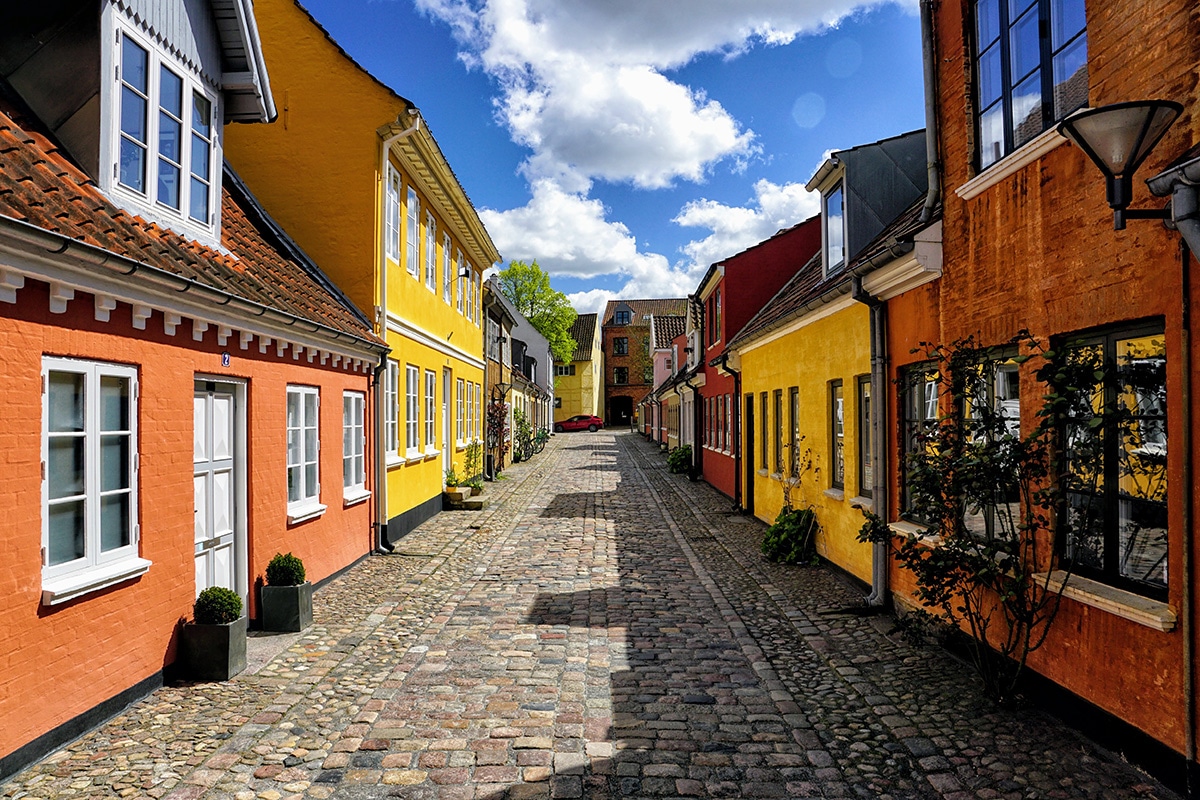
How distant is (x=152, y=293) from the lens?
5320mm

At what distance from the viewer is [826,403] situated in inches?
397

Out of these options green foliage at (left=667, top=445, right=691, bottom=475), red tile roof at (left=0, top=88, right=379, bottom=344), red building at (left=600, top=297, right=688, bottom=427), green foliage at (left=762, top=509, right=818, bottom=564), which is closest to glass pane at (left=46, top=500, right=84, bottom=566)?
red tile roof at (left=0, top=88, right=379, bottom=344)

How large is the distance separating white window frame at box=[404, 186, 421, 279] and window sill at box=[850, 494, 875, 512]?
787 cm

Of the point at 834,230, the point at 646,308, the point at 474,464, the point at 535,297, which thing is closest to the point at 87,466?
the point at 834,230

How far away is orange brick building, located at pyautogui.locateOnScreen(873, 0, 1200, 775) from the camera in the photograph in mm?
3936

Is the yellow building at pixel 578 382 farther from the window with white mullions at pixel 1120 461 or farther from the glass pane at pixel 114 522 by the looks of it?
the window with white mullions at pixel 1120 461

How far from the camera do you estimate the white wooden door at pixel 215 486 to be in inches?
257

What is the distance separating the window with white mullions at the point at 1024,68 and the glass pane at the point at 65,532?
6.51m

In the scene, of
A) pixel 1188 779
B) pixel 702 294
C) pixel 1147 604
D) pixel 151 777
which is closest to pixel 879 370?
pixel 1147 604

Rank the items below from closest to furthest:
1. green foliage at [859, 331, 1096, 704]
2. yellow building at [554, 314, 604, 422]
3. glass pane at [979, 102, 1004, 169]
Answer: green foliage at [859, 331, 1096, 704] < glass pane at [979, 102, 1004, 169] < yellow building at [554, 314, 604, 422]

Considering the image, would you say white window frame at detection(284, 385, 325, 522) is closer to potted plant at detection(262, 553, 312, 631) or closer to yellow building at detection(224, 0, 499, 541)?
potted plant at detection(262, 553, 312, 631)

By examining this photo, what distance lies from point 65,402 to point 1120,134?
585 cm

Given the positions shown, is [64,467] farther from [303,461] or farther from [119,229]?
[303,461]

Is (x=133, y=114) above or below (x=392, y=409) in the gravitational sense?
above
